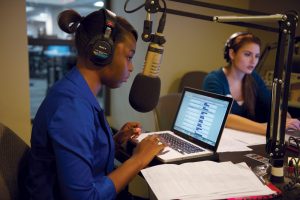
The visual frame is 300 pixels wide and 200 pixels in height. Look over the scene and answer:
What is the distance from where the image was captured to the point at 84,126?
93 centimetres

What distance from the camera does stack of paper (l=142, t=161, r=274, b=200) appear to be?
3.08 feet

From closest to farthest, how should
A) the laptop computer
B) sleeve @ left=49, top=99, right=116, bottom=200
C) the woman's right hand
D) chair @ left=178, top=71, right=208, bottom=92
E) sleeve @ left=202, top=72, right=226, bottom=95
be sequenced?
1. sleeve @ left=49, top=99, right=116, bottom=200
2. the woman's right hand
3. the laptop computer
4. sleeve @ left=202, top=72, right=226, bottom=95
5. chair @ left=178, top=71, right=208, bottom=92

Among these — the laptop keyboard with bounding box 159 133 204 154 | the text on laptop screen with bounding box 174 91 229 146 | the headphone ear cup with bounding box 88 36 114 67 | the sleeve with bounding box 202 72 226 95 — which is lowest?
the laptop keyboard with bounding box 159 133 204 154

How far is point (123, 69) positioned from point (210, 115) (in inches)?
19.9

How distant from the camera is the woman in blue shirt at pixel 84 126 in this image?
89 centimetres

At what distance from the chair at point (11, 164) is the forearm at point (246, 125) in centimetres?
106

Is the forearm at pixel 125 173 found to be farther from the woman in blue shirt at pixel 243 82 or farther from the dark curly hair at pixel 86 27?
the woman in blue shirt at pixel 243 82

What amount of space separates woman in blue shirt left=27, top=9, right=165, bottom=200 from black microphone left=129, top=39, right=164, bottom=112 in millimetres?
103

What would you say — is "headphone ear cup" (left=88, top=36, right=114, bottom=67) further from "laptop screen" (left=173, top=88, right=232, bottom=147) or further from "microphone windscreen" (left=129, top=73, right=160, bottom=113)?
"laptop screen" (left=173, top=88, right=232, bottom=147)

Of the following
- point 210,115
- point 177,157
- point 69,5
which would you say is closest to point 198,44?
point 69,5

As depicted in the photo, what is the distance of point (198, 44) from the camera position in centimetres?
332

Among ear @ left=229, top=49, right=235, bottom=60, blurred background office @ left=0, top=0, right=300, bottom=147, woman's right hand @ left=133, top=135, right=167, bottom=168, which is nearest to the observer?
woman's right hand @ left=133, top=135, right=167, bottom=168

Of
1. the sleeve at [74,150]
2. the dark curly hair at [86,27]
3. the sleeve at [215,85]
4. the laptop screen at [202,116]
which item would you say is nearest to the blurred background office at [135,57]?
the sleeve at [215,85]

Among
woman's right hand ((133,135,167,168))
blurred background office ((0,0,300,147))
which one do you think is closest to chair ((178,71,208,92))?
blurred background office ((0,0,300,147))
